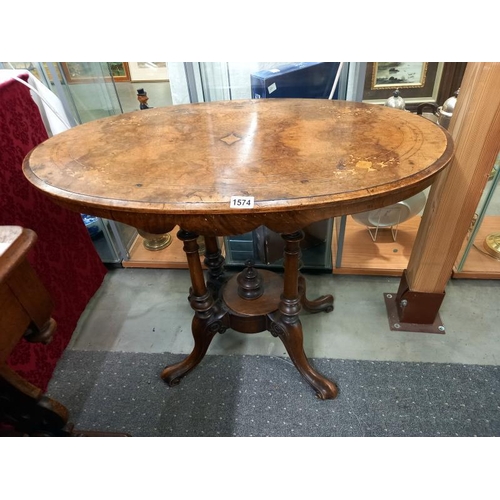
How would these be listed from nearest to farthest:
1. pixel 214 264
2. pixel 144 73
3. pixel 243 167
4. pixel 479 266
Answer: pixel 243 167 < pixel 214 264 < pixel 479 266 < pixel 144 73

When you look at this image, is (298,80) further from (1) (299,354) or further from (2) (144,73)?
(2) (144,73)

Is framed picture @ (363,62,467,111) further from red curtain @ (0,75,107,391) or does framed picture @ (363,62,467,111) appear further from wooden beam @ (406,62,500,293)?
red curtain @ (0,75,107,391)

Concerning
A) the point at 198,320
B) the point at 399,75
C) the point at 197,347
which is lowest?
the point at 197,347

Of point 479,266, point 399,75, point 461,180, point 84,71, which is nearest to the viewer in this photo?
point 461,180

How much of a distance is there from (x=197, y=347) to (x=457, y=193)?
1010mm

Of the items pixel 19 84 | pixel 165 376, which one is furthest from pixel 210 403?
pixel 19 84

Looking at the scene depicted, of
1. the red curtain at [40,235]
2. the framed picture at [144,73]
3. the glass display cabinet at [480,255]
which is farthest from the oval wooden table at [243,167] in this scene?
the framed picture at [144,73]

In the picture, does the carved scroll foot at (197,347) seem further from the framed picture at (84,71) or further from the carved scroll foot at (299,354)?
the framed picture at (84,71)

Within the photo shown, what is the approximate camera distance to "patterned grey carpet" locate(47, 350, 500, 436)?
110 cm

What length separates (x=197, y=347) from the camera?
1221 millimetres

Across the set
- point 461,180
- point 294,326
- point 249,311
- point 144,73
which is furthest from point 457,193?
point 144,73

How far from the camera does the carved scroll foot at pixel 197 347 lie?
1.17 meters

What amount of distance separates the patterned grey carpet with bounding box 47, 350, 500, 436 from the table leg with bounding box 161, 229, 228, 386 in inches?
2.4

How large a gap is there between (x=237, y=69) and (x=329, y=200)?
1002mm
